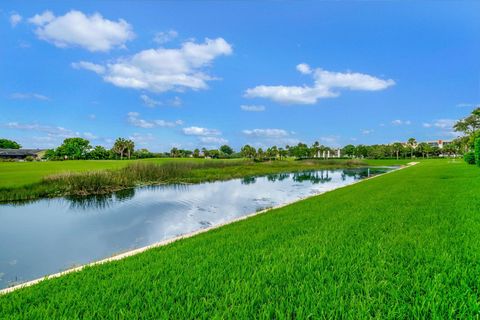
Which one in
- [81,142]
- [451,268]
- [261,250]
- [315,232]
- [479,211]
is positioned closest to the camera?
[451,268]

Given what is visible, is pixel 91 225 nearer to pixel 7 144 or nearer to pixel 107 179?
pixel 107 179

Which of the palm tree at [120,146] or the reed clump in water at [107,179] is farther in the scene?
the palm tree at [120,146]

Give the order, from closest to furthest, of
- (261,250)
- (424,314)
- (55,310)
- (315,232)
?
(424,314), (55,310), (261,250), (315,232)

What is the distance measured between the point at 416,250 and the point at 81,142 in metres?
77.9

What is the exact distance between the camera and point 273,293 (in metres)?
2.80

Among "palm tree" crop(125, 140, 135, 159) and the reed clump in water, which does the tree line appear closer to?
"palm tree" crop(125, 140, 135, 159)

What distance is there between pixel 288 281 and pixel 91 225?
9.15 meters

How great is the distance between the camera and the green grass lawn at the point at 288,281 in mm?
2469

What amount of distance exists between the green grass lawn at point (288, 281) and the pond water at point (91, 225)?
320 centimetres

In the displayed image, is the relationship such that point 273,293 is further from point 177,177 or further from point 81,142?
point 81,142

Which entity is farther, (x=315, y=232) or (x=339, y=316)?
(x=315, y=232)

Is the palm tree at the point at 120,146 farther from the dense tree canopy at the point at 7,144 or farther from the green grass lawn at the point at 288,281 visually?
the green grass lawn at the point at 288,281

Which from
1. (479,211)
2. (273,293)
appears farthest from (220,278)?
(479,211)

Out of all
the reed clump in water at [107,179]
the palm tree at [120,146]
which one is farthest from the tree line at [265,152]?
the reed clump in water at [107,179]
